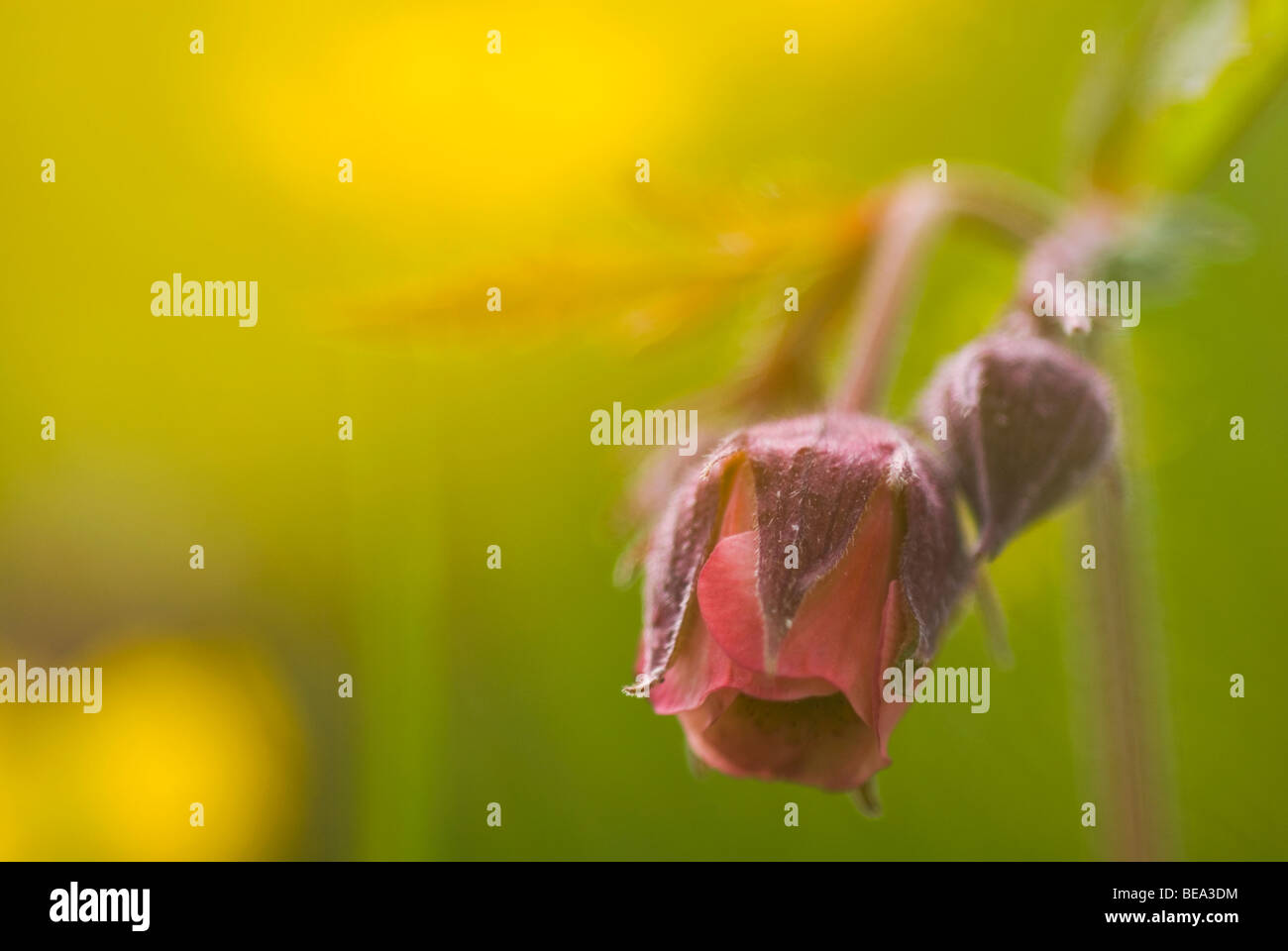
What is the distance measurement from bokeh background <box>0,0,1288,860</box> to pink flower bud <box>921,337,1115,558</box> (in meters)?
0.50

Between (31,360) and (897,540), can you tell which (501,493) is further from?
(897,540)

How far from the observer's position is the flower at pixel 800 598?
2.87ft

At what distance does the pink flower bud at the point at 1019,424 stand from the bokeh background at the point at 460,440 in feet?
1.64

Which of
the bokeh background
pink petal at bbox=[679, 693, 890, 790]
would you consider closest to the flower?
pink petal at bbox=[679, 693, 890, 790]

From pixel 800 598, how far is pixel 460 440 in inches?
84.9

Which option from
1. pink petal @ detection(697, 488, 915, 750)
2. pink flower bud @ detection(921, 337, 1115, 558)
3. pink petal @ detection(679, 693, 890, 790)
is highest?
pink flower bud @ detection(921, 337, 1115, 558)

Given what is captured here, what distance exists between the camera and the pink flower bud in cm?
99

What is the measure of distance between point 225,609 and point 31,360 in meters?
0.92

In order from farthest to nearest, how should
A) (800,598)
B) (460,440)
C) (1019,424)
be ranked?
(460,440), (1019,424), (800,598)

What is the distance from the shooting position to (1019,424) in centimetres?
100

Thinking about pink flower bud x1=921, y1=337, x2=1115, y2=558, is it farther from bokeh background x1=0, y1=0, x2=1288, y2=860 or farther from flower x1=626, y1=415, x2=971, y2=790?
bokeh background x1=0, y1=0, x2=1288, y2=860

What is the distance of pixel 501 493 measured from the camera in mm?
2908

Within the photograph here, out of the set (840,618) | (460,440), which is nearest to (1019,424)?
(840,618)

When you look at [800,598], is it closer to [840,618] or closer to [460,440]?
[840,618]
